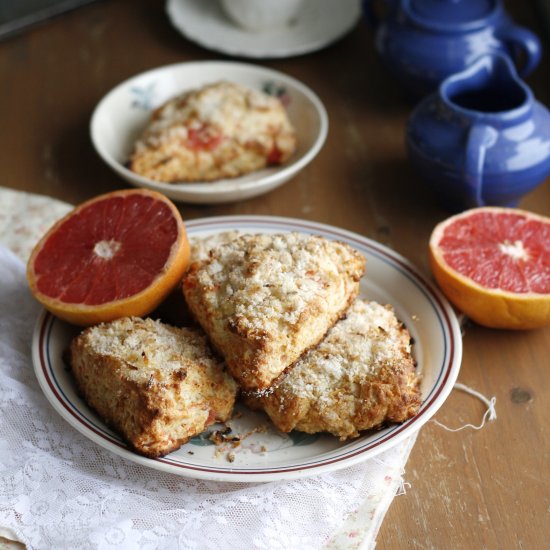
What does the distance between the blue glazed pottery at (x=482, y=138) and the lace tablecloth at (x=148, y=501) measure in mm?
776

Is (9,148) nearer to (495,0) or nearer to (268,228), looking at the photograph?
(268,228)

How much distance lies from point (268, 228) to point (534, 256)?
0.61m

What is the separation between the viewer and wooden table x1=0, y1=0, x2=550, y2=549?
138 centimetres

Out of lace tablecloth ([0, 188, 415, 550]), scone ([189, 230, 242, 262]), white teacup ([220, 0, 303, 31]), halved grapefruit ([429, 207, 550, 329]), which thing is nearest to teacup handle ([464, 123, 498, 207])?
halved grapefruit ([429, 207, 550, 329])

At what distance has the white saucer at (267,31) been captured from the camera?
2.72 meters

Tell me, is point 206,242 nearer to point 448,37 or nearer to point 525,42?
point 448,37

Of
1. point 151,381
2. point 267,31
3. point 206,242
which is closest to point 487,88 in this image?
point 206,242

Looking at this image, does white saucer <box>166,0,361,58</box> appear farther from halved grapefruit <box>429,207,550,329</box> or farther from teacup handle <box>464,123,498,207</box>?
halved grapefruit <box>429,207,550,329</box>

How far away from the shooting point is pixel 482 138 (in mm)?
1886

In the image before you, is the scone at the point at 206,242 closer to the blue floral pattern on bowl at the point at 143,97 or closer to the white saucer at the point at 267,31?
the blue floral pattern on bowl at the point at 143,97

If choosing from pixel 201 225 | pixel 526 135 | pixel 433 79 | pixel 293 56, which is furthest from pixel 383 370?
pixel 293 56

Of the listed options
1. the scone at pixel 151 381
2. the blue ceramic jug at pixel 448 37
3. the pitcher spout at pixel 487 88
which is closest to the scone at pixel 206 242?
the scone at pixel 151 381

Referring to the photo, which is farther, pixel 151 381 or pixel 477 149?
pixel 477 149

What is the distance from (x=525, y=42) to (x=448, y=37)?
8.9 inches
